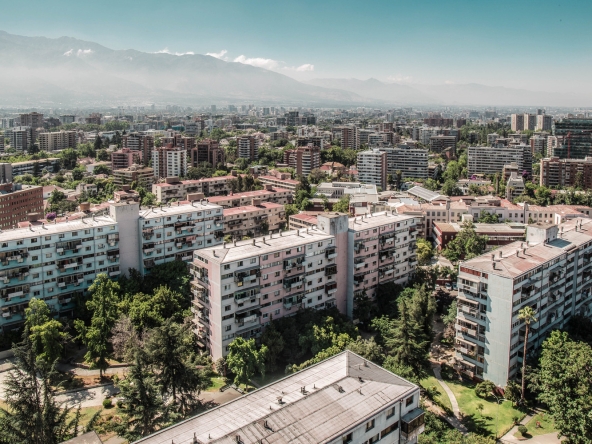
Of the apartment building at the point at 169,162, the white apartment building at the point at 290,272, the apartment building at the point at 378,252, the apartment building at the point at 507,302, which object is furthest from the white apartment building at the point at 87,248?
the apartment building at the point at 169,162

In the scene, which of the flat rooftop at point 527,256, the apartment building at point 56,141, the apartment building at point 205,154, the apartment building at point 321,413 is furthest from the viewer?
the apartment building at point 56,141

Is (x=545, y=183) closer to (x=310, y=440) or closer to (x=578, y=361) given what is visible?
(x=578, y=361)

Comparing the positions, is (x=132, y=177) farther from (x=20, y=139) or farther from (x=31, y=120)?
(x=31, y=120)

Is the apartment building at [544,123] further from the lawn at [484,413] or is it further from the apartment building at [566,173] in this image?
the lawn at [484,413]

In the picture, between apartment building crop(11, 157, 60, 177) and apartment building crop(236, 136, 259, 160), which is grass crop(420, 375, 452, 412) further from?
apartment building crop(236, 136, 259, 160)

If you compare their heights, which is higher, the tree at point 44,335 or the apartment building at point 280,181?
the apartment building at point 280,181

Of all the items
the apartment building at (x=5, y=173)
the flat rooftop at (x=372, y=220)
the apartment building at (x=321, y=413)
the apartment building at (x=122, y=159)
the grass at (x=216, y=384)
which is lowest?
the grass at (x=216, y=384)

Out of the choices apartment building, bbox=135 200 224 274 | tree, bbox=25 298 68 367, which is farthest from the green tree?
apartment building, bbox=135 200 224 274

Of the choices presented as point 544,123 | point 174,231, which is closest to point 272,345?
point 174,231

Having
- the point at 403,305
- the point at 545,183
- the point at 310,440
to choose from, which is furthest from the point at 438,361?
the point at 545,183
